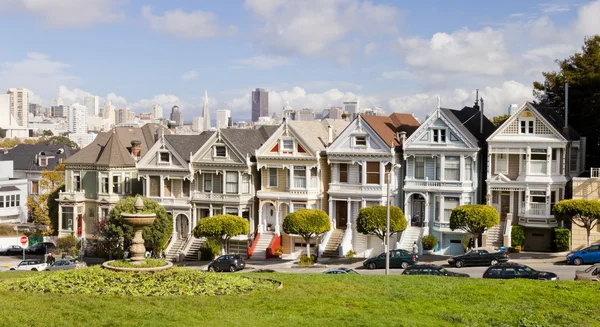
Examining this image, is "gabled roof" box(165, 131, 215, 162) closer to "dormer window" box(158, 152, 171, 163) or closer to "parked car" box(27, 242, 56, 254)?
"dormer window" box(158, 152, 171, 163)

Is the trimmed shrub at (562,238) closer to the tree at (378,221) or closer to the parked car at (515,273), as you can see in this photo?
the tree at (378,221)

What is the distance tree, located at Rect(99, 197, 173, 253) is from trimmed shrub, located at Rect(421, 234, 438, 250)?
20100mm

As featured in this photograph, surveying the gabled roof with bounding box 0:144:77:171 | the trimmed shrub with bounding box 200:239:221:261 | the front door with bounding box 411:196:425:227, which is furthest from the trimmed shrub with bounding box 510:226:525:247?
the gabled roof with bounding box 0:144:77:171

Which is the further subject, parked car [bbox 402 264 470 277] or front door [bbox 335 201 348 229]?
front door [bbox 335 201 348 229]

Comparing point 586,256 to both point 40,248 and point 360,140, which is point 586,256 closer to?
point 360,140

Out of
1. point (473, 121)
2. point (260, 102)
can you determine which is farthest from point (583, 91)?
point (260, 102)

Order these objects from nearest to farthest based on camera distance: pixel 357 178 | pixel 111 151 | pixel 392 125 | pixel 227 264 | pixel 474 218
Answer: pixel 227 264 < pixel 474 218 < pixel 357 178 < pixel 392 125 < pixel 111 151

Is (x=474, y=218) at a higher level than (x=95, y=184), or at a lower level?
lower

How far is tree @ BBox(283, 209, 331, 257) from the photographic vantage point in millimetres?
52719

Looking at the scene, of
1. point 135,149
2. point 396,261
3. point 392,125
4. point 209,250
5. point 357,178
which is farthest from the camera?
point 135,149

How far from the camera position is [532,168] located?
169 ft

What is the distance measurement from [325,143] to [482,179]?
41.2 feet

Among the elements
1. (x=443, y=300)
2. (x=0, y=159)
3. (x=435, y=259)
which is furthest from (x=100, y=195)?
(x=443, y=300)

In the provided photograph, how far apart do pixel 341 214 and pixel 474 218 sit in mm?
11494
